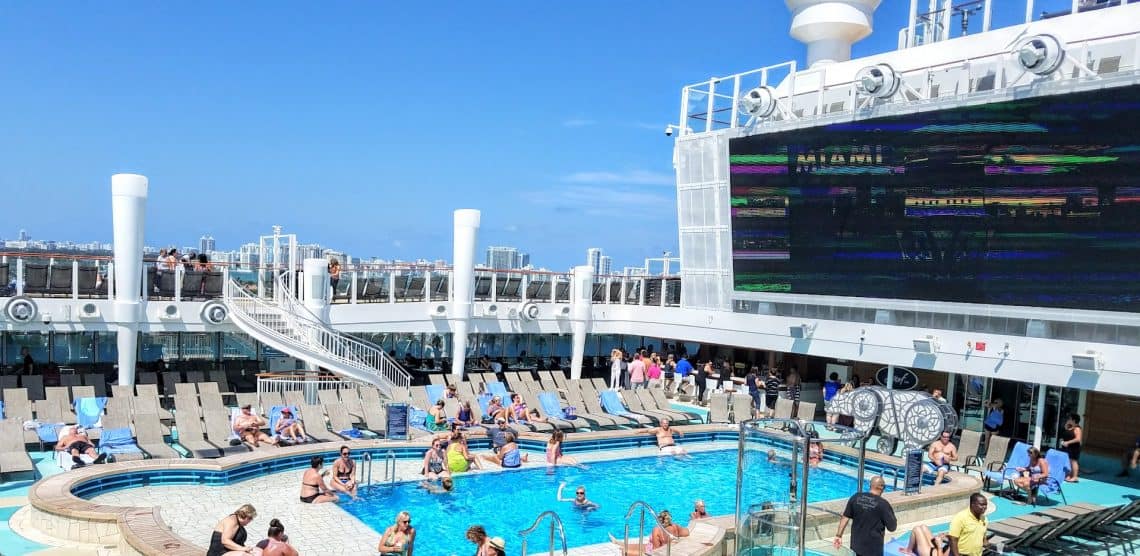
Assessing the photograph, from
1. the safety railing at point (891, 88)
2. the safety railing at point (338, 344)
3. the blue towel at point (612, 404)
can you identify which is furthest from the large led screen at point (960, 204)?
the safety railing at point (338, 344)

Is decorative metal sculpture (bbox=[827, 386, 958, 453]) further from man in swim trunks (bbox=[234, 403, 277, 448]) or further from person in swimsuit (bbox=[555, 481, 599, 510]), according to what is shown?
man in swim trunks (bbox=[234, 403, 277, 448])

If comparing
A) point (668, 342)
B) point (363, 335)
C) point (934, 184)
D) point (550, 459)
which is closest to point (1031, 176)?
point (934, 184)

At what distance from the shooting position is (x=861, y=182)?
17.1m

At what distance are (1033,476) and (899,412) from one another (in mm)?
4448

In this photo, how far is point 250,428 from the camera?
44.9 feet

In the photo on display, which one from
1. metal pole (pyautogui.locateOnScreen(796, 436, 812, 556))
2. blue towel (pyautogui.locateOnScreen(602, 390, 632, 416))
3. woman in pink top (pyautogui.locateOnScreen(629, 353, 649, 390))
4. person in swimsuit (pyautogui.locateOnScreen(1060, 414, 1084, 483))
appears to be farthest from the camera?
woman in pink top (pyautogui.locateOnScreen(629, 353, 649, 390))

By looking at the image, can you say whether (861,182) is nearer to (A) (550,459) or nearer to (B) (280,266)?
(A) (550,459)

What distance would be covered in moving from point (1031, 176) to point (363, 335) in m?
16.1

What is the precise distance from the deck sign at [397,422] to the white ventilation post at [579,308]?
8.83 metres

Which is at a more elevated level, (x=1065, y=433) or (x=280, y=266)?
(x=280, y=266)

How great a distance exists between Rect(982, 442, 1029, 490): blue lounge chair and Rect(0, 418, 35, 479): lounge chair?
14.0 metres

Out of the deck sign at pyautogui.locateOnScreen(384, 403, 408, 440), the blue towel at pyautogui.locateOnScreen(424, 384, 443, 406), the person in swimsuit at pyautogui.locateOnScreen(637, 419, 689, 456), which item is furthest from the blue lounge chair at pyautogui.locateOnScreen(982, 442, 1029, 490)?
the blue towel at pyautogui.locateOnScreen(424, 384, 443, 406)

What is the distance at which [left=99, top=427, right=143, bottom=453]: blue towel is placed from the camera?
1249 centimetres

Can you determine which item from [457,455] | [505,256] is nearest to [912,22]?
[457,455]
